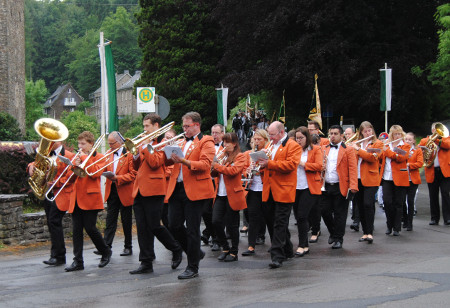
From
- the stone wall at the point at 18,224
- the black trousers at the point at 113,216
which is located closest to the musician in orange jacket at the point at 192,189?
the black trousers at the point at 113,216

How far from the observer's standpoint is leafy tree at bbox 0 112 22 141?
35.2 m

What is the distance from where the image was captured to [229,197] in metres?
10.7

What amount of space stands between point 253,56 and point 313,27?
4.48m

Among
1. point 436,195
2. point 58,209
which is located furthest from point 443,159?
point 58,209

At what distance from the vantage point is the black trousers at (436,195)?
48.9 feet

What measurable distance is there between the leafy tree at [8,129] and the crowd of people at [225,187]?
2431cm

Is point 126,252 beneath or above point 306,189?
beneath

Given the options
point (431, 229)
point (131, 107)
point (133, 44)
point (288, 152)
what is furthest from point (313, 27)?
point (131, 107)

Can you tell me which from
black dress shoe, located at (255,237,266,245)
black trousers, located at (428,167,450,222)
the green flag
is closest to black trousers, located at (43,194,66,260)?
black dress shoe, located at (255,237,266,245)

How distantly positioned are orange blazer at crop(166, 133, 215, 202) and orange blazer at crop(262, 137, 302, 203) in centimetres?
98

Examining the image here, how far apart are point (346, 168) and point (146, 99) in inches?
286

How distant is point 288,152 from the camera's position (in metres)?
9.86

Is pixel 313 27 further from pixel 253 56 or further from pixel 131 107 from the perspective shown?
pixel 131 107

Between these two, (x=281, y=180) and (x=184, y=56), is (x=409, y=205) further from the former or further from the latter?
(x=184, y=56)
